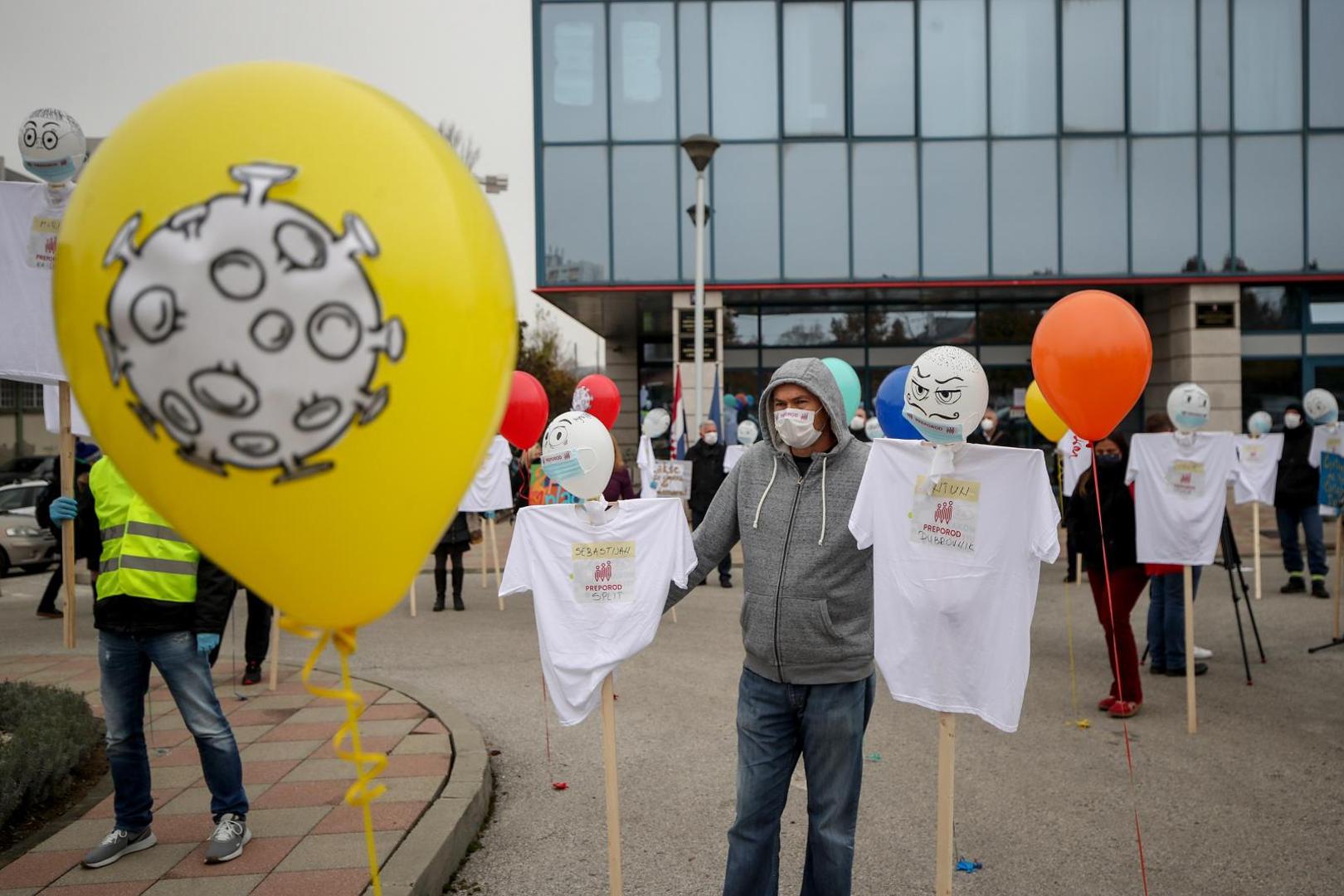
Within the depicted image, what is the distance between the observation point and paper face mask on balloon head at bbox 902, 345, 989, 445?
3.62m

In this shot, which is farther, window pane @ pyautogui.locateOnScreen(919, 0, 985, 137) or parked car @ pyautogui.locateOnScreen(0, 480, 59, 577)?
window pane @ pyautogui.locateOnScreen(919, 0, 985, 137)

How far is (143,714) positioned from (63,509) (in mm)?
1322

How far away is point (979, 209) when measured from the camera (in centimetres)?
2106

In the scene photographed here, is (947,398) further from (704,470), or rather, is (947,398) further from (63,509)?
(704,470)

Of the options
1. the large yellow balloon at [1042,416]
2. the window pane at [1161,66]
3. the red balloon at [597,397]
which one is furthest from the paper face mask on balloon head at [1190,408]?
the window pane at [1161,66]

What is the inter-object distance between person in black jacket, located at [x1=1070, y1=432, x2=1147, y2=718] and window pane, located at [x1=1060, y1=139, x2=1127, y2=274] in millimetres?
15255

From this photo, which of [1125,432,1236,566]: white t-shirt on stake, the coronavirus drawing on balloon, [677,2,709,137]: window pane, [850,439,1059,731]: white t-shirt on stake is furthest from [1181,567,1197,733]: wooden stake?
[677,2,709,137]: window pane

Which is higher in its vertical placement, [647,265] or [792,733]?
[647,265]

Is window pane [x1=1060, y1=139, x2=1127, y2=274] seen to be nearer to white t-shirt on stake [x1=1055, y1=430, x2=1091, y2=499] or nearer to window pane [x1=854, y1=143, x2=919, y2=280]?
window pane [x1=854, y1=143, x2=919, y2=280]

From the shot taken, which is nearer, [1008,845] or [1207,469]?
[1008,845]

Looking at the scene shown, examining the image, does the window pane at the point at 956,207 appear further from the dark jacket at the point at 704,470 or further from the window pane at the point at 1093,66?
the dark jacket at the point at 704,470

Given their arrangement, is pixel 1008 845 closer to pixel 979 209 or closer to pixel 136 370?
pixel 136 370

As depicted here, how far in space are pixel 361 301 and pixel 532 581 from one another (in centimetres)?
251

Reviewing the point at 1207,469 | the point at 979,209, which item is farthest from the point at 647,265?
the point at 1207,469
